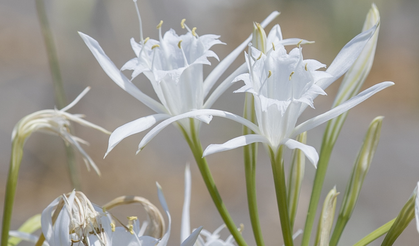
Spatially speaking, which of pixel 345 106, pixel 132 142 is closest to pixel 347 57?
pixel 345 106

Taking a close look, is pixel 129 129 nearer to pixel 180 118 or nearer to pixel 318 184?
pixel 180 118

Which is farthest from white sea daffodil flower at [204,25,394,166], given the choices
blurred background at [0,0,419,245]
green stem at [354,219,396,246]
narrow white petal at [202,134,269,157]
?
blurred background at [0,0,419,245]

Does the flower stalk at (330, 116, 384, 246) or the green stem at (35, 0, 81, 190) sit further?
the green stem at (35, 0, 81, 190)

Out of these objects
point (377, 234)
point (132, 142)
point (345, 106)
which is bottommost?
point (132, 142)

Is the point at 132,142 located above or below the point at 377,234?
below

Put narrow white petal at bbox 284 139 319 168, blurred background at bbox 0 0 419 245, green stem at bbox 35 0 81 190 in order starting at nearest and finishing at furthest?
1. narrow white petal at bbox 284 139 319 168
2. green stem at bbox 35 0 81 190
3. blurred background at bbox 0 0 419 245

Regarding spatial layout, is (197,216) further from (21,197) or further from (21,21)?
(21,21)

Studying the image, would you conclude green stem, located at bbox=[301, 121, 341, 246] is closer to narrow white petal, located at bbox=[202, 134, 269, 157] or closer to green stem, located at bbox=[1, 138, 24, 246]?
narrow white petal, located at bbox=[202, 134, 269, 157]
